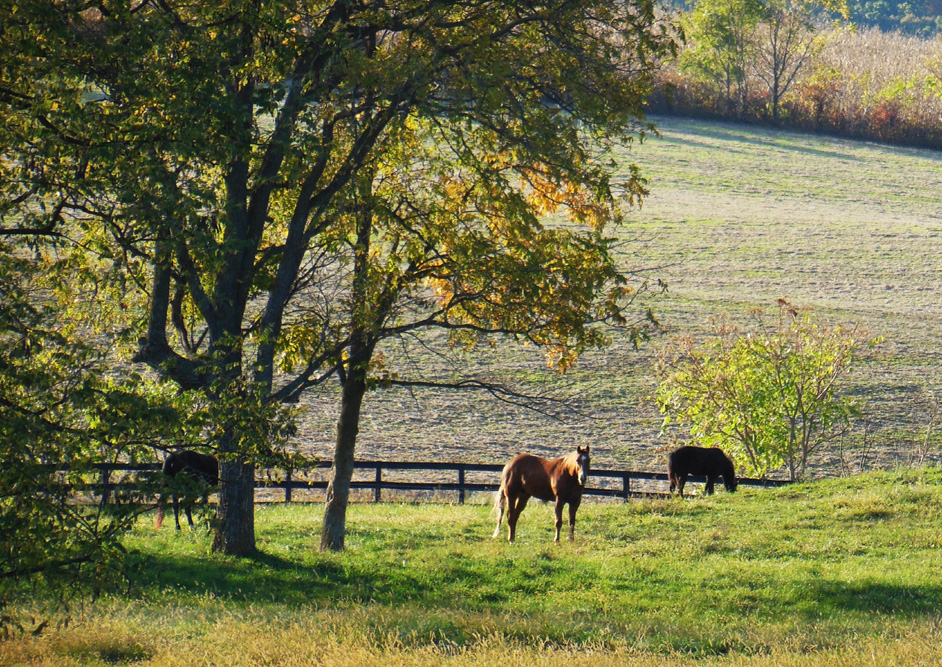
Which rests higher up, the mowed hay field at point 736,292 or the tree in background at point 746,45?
the tree in background at point 746,45

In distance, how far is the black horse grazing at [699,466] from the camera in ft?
75.2

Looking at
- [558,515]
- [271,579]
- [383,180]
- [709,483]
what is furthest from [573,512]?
[709,483]

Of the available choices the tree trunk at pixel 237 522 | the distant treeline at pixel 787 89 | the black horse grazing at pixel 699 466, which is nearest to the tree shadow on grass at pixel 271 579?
the tree trunk at pixel 237 522

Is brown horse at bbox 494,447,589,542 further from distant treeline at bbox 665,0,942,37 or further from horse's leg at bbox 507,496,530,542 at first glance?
distant treeline at bbox 665,0,942,37

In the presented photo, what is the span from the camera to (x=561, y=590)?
1408cm

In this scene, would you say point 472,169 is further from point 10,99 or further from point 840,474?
point 840,474

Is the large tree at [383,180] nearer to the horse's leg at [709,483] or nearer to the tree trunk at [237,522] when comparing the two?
the tree trunk at [237,522]

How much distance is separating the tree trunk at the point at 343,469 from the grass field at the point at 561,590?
1.81 feet

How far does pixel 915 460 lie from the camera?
102 ft

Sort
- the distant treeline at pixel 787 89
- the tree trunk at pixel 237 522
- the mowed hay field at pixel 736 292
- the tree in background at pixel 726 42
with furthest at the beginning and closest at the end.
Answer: the tree in background at pixel 726 42
the distant treeline at pixel 787 89
the mowed hay field at pixel 736 292
the tree trunk at pixel 237 522

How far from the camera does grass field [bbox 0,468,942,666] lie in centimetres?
948

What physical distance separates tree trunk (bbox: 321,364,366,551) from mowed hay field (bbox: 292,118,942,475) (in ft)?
16.0

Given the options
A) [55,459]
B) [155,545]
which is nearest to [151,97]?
[55,459]

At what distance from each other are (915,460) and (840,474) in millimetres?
3360
